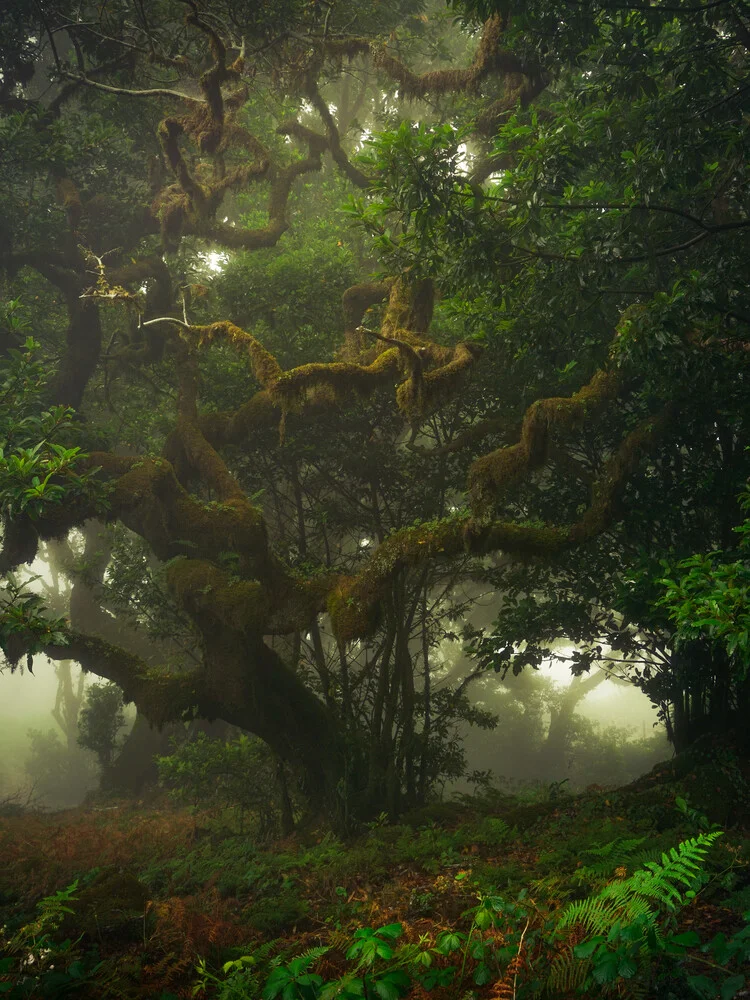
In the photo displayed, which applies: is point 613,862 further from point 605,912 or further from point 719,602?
point 719,602

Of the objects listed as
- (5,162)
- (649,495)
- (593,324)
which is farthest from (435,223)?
(5,162)

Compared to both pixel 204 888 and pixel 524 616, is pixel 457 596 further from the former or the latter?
pixel 204 888

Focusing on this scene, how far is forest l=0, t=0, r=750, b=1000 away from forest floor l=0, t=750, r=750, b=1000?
0.04 meters

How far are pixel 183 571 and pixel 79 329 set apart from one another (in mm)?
6284

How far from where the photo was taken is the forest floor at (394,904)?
3.20 metres

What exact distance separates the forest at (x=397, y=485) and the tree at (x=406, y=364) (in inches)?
2.4

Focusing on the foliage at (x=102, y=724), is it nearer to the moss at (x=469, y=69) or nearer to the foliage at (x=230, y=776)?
the foliage at (x=230, y=776)

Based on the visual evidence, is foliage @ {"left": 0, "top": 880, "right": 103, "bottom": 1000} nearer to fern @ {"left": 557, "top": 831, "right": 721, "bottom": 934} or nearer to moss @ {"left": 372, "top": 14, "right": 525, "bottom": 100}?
fern @ {"left": 557, "top": 831, "right": 721, "bottom": 934}

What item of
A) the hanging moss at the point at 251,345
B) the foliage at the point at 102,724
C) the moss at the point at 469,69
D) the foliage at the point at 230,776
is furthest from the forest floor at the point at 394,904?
the moss at the point at 469,69

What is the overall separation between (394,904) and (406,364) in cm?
604

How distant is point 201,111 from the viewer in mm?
11117

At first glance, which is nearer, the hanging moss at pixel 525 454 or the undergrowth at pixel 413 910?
the undergrowth at pixel 413 910

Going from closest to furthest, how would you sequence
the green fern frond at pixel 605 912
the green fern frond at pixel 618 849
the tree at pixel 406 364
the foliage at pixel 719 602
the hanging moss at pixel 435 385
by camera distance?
the green fern frond at pixel 605 912
the foliage at pixel 719 602
the green fern frond at pixel 618 849
the tree at pixel 406 364
the hanging moss at pixel 435 385

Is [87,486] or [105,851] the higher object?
[87,486]
